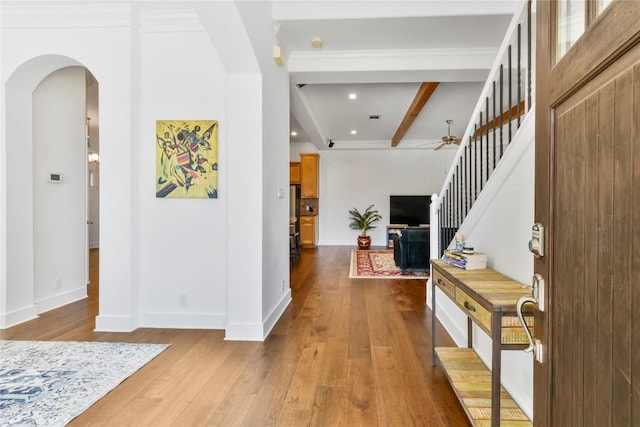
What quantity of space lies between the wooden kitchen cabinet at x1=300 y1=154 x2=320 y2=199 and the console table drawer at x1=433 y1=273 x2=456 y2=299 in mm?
6614

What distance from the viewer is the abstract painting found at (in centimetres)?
305

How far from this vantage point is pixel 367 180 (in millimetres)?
9250

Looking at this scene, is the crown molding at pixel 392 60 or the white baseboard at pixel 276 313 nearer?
the white baseboard at pixel 276 313

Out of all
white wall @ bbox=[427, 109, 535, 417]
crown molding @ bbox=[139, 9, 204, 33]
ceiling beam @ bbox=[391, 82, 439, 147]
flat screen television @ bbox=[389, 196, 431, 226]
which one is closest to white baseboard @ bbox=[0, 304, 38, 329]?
crown molding @ bbox=[139, 9, 204, 33]

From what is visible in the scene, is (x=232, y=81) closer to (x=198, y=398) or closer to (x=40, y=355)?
(x=198, y=398)

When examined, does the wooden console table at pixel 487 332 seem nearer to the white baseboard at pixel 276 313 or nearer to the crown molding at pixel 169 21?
the white baseboard at pixel 276 313

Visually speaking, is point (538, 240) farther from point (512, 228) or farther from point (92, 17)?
point (92, 17)

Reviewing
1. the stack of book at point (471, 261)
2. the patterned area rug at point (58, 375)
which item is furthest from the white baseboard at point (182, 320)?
the stack of book at point (471, 261)

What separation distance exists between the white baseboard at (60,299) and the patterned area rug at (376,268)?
3.49m

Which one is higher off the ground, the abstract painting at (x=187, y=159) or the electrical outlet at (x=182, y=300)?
the abstract painting at (x=187, y=159)

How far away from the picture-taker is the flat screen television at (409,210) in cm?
901

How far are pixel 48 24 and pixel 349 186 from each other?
7.13 metres

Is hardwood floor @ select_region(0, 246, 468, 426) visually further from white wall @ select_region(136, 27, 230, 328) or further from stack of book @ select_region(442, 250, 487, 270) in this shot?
stack of book @ select_region(442, 250, 487, 270)

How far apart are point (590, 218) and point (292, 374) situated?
2.00 metres
